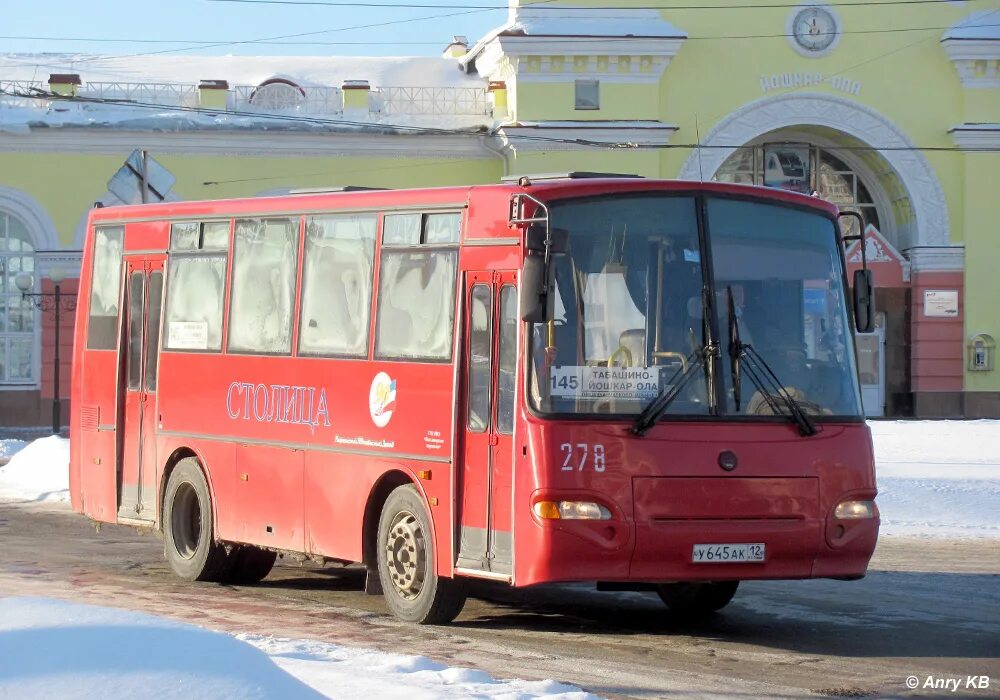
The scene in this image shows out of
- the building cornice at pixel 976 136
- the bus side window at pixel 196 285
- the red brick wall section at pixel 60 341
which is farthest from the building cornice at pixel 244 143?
the bus side window at pixel 196 285

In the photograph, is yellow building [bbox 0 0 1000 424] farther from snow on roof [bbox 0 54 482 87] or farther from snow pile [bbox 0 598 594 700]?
snow pile [bbox 0 598 594 700]

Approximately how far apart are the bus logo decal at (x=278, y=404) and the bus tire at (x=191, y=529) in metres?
0.80

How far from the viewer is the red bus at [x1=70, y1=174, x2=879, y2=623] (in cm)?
1019

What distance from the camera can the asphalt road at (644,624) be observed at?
30.4 ft

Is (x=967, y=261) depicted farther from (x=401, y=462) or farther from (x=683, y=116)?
(x=401, y=462)

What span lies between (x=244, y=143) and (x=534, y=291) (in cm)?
3073

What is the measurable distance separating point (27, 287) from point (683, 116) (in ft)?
49.3

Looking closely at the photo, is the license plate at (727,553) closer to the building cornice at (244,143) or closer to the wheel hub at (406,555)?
the wheel hub at (406,555)

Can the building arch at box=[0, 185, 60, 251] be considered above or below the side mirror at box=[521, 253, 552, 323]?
above

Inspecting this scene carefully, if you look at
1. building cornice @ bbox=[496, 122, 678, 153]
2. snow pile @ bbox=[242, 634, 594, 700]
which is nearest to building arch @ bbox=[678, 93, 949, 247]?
building cornice @ bbox=[496, 122, 678, 153]

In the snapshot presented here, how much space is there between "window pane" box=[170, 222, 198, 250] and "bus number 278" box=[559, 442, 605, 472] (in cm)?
508

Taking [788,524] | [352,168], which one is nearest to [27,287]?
[352,168]

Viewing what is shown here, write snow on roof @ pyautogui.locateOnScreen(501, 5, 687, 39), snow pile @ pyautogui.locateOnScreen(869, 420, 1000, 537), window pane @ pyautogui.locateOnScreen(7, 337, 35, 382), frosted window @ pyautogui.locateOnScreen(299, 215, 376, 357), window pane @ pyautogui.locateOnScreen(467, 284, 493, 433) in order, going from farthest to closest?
window pane @ pyautogui.locateOnScreen(7, 337, 35, 382) → snow on roof @ pyautogui.locateOnScreen(501, 5, 687, 39) → snow pile @ pyautogui.locateOnScreen(869, 420, 1000, 537) → frosted window @ pyautogui.locateOnScreen(299, 215, 376, 357) → window pane @ pyautogui.locateOnScreen(467, 284, 493, 433)

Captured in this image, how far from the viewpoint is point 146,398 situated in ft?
47.6
